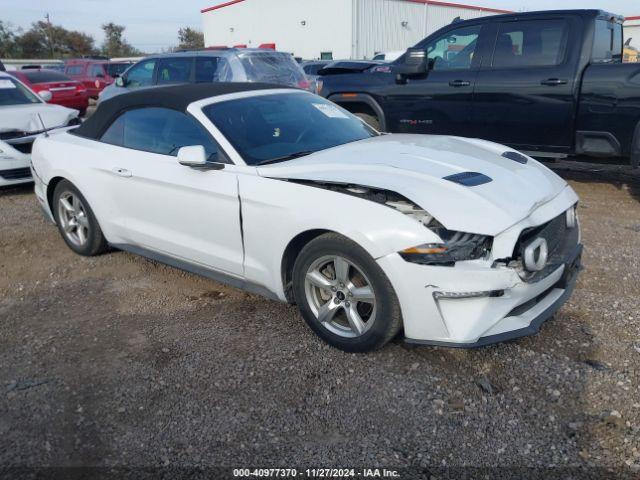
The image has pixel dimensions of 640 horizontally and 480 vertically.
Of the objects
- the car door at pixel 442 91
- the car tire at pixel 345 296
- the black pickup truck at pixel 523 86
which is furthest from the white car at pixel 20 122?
the car tire at pixel 345 296

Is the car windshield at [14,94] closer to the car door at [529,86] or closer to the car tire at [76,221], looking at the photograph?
the car tire at [76,221]

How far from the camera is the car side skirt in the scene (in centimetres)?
360

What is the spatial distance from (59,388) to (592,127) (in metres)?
5.71

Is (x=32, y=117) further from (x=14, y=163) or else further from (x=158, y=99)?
(x=158, y=99)

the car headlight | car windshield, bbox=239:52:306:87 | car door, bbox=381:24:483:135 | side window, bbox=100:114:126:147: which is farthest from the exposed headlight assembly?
car windshield, bbox=239:52:306:87

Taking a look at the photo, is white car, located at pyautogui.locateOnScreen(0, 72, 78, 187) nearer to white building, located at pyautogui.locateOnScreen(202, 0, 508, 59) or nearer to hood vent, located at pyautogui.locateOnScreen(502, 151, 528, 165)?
hood vent, located at pyautogui.locateOnScreen(502, 151, 528, 165)

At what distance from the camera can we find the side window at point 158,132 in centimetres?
384

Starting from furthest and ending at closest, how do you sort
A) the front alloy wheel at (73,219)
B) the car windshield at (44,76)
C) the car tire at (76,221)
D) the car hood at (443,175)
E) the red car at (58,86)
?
the car windshield at (44,76) < the red car at (58,86) < the front alloy wheel at (73,219) < the car tire at (76,221) < the car hood at (443,175)

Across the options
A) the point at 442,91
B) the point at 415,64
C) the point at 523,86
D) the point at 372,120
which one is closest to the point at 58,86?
the point at 372,120

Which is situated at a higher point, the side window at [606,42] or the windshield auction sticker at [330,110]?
the side window at [606,42]

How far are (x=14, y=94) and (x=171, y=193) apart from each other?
6095 millimetres

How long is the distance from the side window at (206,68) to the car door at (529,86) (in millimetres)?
4374

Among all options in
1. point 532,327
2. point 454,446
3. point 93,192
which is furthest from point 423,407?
point 93,192

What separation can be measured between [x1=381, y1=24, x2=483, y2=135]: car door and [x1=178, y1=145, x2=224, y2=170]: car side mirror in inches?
167
